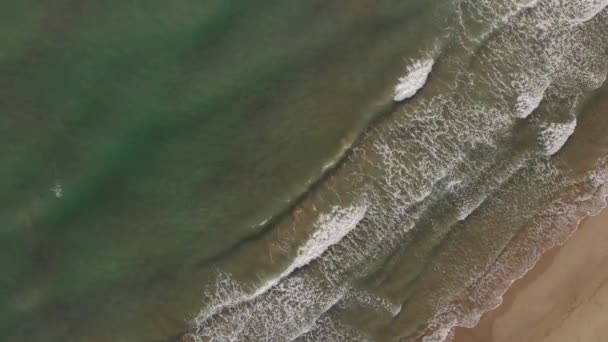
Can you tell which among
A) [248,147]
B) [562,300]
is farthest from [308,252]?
[562,300]

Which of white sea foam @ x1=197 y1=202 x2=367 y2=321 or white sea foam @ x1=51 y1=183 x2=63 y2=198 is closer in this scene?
white sea foam @ x1=197 y1=202 x2=367 y2=321

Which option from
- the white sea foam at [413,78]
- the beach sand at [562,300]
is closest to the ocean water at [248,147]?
the white sea foam at [413,78]

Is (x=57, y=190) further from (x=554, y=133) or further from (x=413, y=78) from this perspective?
(x=554, y=133)

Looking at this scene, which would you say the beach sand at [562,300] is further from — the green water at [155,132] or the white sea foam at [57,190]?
the white sea foam at [57,190]

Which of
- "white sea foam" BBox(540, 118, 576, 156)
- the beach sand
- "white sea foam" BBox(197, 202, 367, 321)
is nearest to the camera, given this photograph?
"white sea foam" BBox(197, 202, 367, 321)

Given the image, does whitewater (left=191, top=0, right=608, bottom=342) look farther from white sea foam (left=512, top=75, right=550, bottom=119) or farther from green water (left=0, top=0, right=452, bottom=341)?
green water (left=0, top=0, right=452, bottom=341)

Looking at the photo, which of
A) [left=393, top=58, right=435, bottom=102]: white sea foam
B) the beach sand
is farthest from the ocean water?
the beach sand

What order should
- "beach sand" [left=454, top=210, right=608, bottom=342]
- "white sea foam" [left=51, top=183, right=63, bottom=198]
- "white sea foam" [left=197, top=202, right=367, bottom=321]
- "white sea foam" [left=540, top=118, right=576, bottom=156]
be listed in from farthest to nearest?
1. "beach sand" [left=454, top=210, right=608, bottom=342]
2. "white sea foam" [left=540, top=118, right=576, bottom=156]
3. "white sea foam" [left=51, top=183, right=63, bottom=198]
4. "white sea foam" [left=197, top=202, right=367, bottom=321]

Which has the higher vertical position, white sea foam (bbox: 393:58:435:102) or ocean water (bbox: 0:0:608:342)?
white sea foam (bbox: 393:58:435:102)
